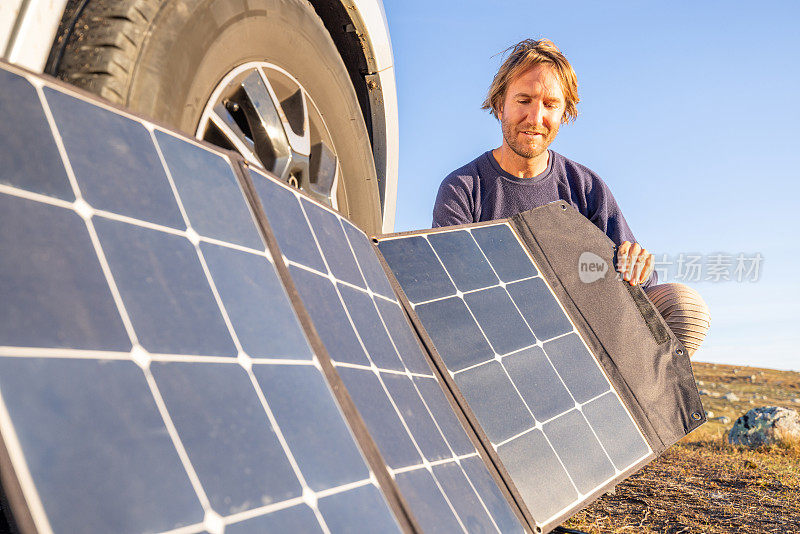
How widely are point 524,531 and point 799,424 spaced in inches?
287

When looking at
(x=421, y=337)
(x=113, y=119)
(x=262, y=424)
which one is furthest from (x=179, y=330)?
(x=421, y=337)

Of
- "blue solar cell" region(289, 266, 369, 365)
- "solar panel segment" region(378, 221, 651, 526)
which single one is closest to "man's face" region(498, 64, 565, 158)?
"solar panel segment" region(378, 221, 651, 526)

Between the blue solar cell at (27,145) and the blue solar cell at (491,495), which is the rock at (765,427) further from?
the blue solar cell at (27,145)

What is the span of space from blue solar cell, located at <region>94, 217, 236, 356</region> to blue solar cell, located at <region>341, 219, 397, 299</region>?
92 centimetres

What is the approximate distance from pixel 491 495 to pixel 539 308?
43.9 inches

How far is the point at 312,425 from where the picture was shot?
51.6 inches

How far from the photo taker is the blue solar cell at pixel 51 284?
0.91 metres

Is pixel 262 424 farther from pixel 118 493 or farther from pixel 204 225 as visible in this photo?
pixel 204 225

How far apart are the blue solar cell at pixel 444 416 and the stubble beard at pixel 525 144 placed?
2.41 m

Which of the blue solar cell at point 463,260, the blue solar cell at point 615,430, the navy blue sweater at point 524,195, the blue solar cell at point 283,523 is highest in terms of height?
the navy blue sweater at point 524,195

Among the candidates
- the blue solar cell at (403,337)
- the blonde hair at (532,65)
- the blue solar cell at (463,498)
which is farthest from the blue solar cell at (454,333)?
the blonde hair at (532,65)

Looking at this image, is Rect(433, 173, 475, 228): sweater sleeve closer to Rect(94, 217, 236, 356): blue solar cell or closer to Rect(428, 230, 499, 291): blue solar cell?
Rect(428, 230, 499, 291): blue solar cell

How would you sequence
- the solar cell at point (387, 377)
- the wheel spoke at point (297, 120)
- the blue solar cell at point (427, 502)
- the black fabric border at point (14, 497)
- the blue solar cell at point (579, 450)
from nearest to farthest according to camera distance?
the black fabric border at point (14, 497) → the blue solar cell at point (427, 502) → the solar cell at point (387, 377) → the blue solar cell at point (579, 450) → the wheel spoke at point (297, 120)

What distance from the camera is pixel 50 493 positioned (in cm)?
Answer: 82
